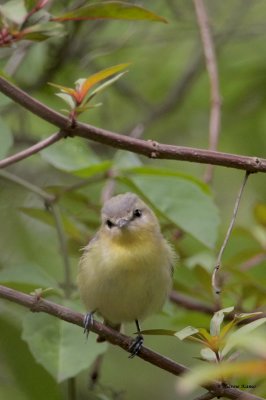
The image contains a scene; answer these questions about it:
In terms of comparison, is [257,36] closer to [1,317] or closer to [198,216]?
[198,216]

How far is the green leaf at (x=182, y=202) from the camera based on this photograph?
3662 millimetres

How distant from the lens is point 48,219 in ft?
13.2

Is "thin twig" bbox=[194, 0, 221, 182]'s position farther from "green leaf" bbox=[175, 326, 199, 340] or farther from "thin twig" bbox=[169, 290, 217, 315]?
"green leaf" bbox=[175, 326, 199, 340]

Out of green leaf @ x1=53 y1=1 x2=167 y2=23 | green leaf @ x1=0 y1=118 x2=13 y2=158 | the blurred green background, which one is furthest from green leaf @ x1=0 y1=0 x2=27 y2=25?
the blurred green background

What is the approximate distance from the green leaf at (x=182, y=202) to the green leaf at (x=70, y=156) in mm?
211

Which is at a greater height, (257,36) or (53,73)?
(257,36)

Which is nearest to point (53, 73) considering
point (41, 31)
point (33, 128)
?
point (33, 128)

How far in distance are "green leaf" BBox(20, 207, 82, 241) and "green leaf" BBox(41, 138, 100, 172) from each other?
28 centimetres

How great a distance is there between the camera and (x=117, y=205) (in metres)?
4.11

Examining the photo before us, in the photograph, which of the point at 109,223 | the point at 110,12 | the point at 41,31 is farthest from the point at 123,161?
the point at 41,31

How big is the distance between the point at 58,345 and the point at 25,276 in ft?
1.07

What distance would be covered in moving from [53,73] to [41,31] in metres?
2.54

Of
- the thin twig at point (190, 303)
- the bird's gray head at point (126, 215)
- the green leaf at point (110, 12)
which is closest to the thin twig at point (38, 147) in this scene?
the green leaf at point (110, 12)

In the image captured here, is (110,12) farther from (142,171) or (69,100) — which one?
(142,171)
